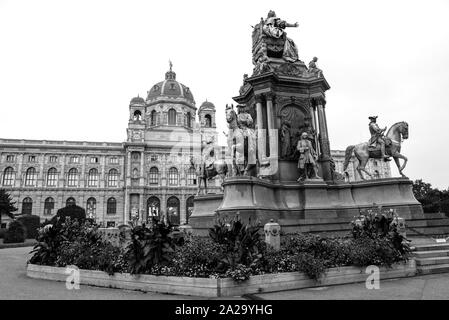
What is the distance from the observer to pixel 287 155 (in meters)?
14.0

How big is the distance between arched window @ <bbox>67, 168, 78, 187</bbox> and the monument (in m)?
80.1

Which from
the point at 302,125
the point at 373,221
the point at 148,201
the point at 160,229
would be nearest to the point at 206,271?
the point at 160,229

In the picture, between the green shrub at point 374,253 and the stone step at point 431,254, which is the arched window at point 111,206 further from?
the green shrub at point 374,253

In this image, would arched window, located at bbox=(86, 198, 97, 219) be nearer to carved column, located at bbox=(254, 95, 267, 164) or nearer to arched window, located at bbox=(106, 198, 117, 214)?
arched window, located at bbox=(106, 198, 117, 214)

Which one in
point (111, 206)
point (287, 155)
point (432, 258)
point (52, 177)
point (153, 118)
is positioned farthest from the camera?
point (153, 118)

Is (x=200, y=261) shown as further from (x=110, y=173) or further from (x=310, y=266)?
(x=110, y=173)

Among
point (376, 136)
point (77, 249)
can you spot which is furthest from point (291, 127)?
point (77, 249)

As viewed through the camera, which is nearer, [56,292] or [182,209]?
[56,292]

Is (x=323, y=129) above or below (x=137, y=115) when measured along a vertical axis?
below

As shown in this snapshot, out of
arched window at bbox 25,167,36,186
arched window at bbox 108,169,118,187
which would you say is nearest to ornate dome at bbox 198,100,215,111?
arched window at bbox 108,169,118,187

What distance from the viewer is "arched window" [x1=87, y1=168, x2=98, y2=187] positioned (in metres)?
87.0

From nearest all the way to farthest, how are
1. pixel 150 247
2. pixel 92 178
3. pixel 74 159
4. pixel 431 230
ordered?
pixel 150 247 < pixel 431 230 < pixel 74 159 < pixel 92 178

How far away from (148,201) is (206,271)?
272 ft

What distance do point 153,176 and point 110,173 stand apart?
12.0 meters
